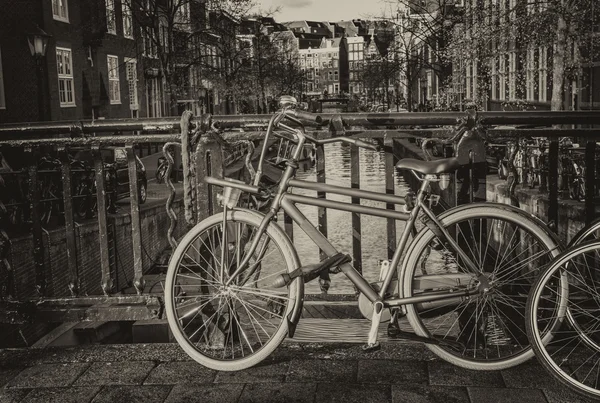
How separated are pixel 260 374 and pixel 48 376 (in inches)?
40.9

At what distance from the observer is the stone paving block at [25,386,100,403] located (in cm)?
333

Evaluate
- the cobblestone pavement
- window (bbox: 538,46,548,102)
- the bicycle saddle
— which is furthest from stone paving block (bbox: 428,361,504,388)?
window (bbox: 538,46,548,102)

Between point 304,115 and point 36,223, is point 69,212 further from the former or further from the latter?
point 304,115

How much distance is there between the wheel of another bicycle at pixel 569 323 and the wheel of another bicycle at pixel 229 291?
3.48 ft

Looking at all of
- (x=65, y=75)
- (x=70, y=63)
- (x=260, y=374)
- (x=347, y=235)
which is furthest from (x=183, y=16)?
(x=260, y=374)

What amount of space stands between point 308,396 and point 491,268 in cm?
122

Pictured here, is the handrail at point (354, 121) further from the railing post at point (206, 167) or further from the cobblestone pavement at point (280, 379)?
the cobblestone pavement at point (280, 379)

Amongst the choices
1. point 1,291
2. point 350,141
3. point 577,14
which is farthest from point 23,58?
point 350,141

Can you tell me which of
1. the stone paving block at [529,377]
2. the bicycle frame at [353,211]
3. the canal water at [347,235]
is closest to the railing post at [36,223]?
the bicycle frame at [353,211]

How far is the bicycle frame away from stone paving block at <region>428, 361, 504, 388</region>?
1.13ft

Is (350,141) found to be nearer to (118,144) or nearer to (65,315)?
(118,144)

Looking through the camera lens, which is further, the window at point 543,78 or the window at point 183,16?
the window at point 183,16

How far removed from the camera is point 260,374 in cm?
353

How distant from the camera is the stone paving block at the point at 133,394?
3.29 metres
